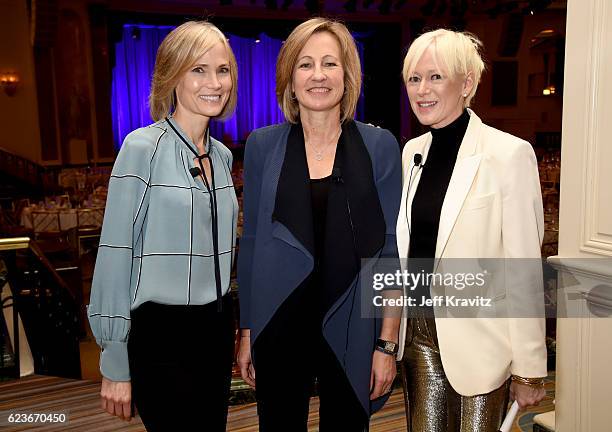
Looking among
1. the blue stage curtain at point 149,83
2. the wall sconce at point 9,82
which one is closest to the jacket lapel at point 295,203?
the blue stage curtain at point 149,83

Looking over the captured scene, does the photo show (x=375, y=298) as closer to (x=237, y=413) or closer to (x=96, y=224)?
(x=237, y=413)

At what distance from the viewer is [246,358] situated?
1.96 m

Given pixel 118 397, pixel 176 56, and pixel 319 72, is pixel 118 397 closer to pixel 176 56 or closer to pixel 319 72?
pixel 176 56

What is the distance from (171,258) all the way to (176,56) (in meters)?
0.60

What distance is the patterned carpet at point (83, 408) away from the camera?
315 centimetres

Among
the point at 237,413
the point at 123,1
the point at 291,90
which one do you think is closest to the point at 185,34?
the point at 291,90

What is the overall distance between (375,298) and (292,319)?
0.26 metres

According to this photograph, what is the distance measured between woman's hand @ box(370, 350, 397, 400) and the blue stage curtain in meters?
12.4

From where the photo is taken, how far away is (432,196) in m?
1.76

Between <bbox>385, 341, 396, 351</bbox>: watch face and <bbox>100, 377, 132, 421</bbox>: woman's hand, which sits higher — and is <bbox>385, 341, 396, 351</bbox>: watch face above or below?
above

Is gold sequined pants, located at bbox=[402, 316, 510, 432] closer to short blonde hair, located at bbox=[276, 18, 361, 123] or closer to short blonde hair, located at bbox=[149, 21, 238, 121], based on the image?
short blonde hair, located at bbox=[276, 18, 361, 123]

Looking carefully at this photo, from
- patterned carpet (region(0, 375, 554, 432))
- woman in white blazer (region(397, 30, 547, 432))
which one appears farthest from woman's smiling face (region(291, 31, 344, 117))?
patterned carpet (region(0, 375, 554, 432))

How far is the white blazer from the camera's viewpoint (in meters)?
1.64

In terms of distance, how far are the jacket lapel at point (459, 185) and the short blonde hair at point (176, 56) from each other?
796 mm
